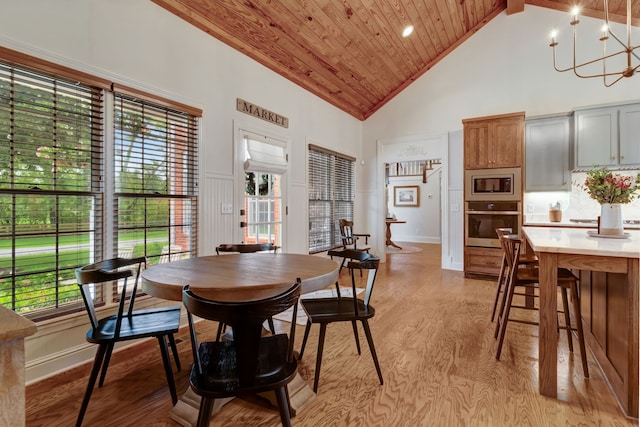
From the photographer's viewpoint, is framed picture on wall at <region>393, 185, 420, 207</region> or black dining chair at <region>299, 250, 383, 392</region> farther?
framed picture on wall at <region>393, 185, 420, 207</region>

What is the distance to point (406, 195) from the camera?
996 cm

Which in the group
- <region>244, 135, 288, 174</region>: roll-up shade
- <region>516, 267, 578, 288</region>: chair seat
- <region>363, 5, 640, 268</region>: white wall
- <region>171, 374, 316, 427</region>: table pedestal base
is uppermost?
<region>363, 5, 640, 268</region>: white wall

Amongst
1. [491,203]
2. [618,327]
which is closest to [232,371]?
[618,327]

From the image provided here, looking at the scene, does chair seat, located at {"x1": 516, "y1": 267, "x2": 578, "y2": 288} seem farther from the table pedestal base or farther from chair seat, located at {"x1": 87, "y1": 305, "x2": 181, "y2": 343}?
chair seat, located at {"x1": 87, "y1": 305, "x2": 181, "y2": 343}

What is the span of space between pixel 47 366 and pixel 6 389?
1744mm

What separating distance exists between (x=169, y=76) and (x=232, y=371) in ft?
8.57

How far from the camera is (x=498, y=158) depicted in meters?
4.66

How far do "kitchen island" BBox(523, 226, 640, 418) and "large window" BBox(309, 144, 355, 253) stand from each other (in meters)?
3.39

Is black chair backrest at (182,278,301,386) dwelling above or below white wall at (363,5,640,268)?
below

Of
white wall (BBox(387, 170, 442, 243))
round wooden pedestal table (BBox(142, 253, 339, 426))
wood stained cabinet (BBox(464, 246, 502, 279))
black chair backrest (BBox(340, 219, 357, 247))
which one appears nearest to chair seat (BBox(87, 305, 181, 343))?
round wooden pedestal table (BBox(142, 253, 339, 426))

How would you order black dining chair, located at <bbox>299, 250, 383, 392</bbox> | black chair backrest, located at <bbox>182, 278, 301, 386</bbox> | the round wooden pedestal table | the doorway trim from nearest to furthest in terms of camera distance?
black chair backrest, located at <bbox>182, 278, 301, 386</bbox> → the round wooden pedestal table → black dining chair, located at <bbox>299, 250, 383, 392</bbox> → the doorway trim

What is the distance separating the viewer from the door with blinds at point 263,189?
3643 millimetres

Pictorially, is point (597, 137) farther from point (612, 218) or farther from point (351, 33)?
point (351, 33)

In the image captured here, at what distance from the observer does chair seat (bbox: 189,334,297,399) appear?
47.7 inches
